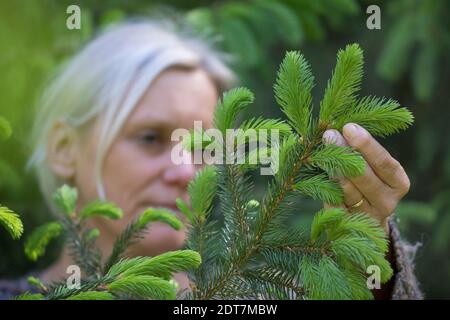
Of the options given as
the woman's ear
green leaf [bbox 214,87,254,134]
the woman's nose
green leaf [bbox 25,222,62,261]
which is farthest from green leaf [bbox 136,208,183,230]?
the woman's ear

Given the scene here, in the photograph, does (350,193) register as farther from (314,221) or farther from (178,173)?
(178,173)

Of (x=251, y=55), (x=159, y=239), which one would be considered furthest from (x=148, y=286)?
(x=251, y=55)

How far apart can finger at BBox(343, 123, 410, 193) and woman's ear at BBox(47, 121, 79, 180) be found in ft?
5.25

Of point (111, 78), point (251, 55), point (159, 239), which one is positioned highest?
point (251, 55)

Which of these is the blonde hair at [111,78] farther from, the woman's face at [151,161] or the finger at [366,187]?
the finger at [366,187]

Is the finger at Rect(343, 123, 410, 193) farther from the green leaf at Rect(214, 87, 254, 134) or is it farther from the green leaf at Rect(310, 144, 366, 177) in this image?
the green leaf at Rect(214, 87, 254, 134)

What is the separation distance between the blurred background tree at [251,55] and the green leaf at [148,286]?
1.98m

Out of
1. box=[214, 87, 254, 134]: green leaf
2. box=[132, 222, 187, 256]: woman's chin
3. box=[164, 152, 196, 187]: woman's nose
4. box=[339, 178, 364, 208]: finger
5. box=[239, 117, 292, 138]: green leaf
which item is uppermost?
box=[214, 87, 254, 134]: green leaf

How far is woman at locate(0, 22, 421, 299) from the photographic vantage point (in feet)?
6.95

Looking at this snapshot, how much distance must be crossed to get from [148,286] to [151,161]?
1263 millimetres

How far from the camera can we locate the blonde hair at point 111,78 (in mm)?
2248

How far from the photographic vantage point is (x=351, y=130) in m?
0.91

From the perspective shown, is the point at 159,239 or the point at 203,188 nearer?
the point at 203,188
